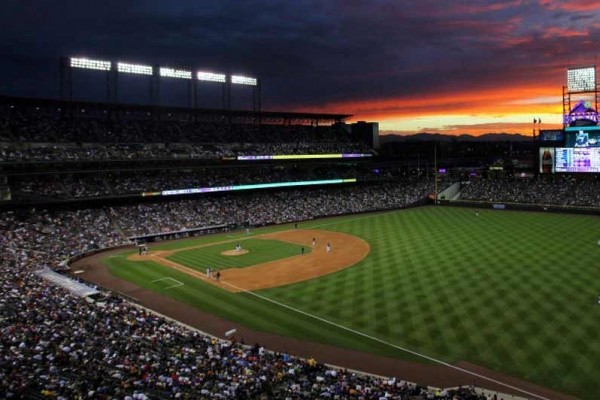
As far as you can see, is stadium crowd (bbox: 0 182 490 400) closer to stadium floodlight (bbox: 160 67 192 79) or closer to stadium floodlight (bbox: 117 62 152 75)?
stadium floodlight (bbox: 117 62 152 75)

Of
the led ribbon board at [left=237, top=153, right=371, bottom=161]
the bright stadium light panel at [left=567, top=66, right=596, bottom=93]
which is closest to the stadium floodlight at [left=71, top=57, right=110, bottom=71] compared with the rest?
the led ribbon board at [left=237, top=153, right=371, bottom=161]

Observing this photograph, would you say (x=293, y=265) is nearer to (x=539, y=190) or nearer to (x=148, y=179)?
(x=148, y=179)

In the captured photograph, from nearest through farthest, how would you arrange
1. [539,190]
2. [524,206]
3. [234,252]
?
[234,252] → [524,206] → [539,190]

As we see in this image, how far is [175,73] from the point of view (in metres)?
64.8

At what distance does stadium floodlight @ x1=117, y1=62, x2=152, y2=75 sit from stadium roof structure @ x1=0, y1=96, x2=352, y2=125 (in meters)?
4.30

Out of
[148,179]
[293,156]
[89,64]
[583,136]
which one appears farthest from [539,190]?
[89,64]

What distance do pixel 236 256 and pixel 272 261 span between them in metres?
3.93

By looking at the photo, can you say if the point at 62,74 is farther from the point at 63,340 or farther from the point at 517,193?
the point at 517,193

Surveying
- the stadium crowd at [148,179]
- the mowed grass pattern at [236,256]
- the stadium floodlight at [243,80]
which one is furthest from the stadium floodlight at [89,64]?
the mowed grass pattern at [236,256]

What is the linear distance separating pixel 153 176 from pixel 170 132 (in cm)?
841

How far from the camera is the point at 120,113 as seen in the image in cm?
6366

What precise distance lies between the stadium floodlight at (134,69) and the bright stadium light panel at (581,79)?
5540 cm

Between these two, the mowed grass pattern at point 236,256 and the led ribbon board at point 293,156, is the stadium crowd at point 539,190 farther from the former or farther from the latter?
the mowed grass pattern at point 236,256

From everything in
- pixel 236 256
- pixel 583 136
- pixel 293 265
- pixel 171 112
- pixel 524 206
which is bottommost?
pixel 293 265
